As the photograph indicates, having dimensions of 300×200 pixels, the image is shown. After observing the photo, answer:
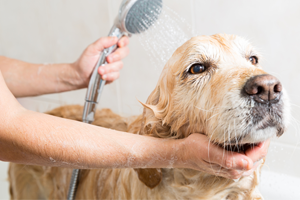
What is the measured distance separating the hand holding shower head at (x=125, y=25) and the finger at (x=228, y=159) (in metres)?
0.60

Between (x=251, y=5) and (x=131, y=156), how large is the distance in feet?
2.47

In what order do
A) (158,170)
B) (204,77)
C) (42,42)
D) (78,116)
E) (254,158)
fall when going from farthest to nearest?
(42,42), (78,116), (158,170), (204,77), (254,158)

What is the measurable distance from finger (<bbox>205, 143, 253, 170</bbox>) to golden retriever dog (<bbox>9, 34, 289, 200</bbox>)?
0.07ft

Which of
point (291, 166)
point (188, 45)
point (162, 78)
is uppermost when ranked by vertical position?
point (188, 45)

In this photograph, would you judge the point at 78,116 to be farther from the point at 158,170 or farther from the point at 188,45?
the point at 188,45

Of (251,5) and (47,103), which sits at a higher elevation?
(251,5)

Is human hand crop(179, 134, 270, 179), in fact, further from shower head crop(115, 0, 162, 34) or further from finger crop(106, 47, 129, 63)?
finger crop(106, 47, 129, 63)

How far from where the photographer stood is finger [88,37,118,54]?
122 centimetres

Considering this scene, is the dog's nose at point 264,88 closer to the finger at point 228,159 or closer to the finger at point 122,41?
the finger at point 228,159

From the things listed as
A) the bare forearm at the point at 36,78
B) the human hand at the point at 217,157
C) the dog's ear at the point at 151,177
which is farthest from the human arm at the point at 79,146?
the bare forearm at the point at 36,78

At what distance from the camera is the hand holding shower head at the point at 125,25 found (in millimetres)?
1053

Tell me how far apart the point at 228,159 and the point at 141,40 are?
79 cm

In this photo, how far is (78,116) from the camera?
4.81 ft

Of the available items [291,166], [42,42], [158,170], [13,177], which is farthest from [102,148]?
[42,42]
